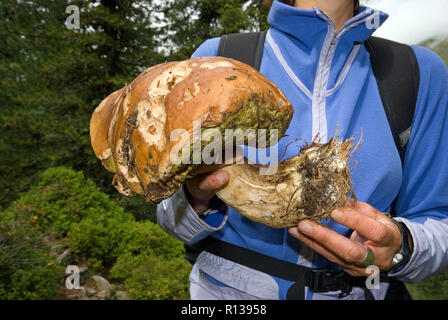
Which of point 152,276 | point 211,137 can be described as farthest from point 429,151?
point 152,276

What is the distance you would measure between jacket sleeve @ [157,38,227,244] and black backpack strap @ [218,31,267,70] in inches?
27.4

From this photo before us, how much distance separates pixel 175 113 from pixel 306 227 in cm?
65

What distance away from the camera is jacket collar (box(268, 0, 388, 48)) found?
53.2 inches

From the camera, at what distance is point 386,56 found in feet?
4.91

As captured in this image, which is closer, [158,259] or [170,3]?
[158,259]

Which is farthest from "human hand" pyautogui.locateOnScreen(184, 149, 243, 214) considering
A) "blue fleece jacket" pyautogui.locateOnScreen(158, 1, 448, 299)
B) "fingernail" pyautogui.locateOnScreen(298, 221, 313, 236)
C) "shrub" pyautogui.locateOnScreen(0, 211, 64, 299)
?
"shrub" pyautogui.locateOnScreen(0, 211, 64, 299)

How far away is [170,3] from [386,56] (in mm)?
7968

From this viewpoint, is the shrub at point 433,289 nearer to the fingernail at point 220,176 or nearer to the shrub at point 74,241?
the shrub at point 74,241

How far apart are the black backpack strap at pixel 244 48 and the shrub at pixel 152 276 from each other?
3.35 m

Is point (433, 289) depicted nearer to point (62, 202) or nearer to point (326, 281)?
point (326, 281)

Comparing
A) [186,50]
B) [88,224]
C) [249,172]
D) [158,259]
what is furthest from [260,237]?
[186,50]

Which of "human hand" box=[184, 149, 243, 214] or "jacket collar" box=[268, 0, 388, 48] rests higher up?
"jacket collar" box=[268, 0, 388, 48]

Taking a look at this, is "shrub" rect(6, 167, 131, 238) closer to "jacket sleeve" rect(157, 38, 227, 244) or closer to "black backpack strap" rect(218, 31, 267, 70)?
"jacket sleeve" rect(157, 38, 227, 244)

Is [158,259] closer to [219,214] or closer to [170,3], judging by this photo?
[219,214]
